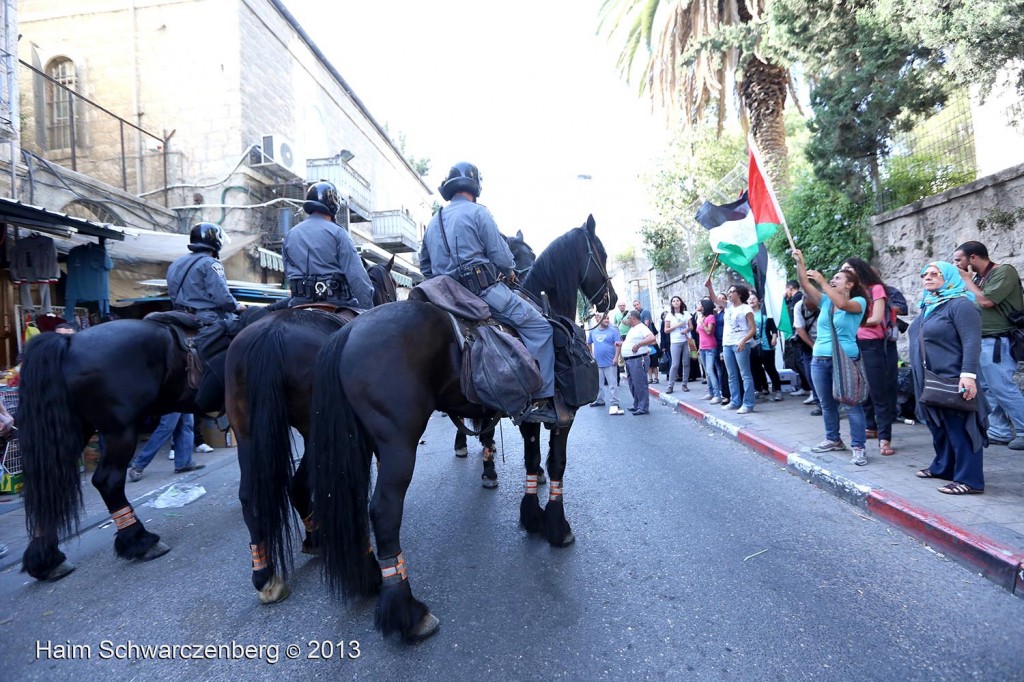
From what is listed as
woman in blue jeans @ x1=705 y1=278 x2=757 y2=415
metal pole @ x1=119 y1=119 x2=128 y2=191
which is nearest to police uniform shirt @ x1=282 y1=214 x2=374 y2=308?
woman in blue jeans @ x1=705 y1=278 x2=757 y2=415

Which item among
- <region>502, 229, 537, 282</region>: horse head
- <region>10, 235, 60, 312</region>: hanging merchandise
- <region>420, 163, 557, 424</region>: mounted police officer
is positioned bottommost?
<region>420, 163, 557, 424</region>: mounted police officer

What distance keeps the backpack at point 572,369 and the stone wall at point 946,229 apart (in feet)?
18.0

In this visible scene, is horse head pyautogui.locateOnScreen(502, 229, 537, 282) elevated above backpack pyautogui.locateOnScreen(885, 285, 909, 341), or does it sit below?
above

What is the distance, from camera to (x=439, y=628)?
2863 millimetres

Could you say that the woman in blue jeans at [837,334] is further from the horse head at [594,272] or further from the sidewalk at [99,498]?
the sidewalk at [99,498]

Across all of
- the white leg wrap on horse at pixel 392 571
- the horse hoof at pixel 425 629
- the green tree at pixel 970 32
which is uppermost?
the green tree at pixel 970 32

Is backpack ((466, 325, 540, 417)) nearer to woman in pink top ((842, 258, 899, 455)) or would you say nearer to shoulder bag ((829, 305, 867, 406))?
shoulder bag ((829, 305, 867, 406))

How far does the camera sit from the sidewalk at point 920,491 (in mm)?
3242

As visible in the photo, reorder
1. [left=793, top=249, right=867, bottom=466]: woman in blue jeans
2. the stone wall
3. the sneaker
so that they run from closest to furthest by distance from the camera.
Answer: [left=793, top=249, right=867, bottom=466]: woman in blue jeans < the sneaker < the stone wall

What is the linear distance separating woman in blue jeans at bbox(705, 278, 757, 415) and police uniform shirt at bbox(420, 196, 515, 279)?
5.61m

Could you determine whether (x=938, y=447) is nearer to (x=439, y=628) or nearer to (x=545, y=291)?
(x=545, y=291)

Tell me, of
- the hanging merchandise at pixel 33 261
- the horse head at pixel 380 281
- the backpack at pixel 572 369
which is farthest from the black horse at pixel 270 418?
the hanging merchandise at pixel 33 261

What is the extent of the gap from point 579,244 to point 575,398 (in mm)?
1327

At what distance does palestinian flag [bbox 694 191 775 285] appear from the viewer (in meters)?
7.93
